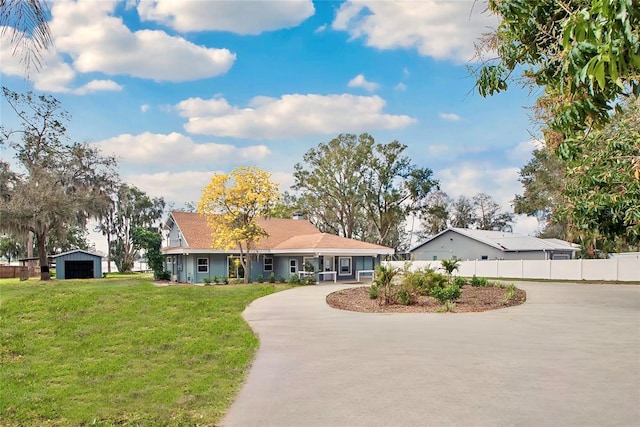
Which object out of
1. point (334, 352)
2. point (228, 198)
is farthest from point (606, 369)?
point (228, 198)

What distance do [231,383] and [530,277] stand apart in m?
30.8

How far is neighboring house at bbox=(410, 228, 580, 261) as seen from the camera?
40438mm

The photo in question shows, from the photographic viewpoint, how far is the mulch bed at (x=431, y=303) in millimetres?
15788

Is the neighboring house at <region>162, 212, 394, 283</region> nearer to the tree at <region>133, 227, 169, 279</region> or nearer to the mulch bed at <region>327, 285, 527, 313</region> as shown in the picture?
the tree at <region>133, 227, 169, 279</region>

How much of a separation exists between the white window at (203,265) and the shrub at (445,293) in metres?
17.8

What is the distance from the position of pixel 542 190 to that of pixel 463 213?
67.8 feet

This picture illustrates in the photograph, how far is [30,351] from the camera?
9086 millimetres

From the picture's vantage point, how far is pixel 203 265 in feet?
102

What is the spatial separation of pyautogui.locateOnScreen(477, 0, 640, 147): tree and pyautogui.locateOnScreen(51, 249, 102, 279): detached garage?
116 feet

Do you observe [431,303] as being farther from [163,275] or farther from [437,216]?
[437,216]

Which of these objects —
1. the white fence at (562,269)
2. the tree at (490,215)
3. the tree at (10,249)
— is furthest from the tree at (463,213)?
the tree at (10,249)

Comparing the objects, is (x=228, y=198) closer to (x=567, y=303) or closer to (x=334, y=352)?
(x=567, y=303)

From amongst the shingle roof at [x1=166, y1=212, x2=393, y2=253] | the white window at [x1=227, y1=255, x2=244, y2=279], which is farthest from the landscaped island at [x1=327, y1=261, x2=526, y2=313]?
the white window at [x1=227, y1=255, x2=244, y2=279]

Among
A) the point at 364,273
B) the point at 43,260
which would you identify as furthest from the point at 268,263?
the point at 43,260
